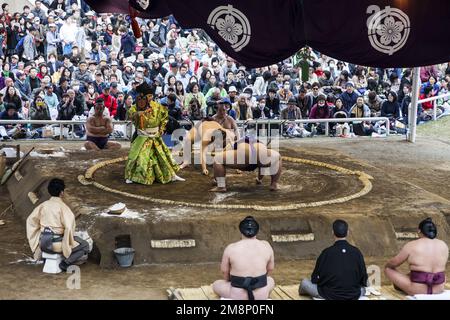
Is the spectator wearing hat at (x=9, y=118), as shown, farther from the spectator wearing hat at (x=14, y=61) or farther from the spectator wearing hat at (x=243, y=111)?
the spectator wearing hat at (x=243, y=111)

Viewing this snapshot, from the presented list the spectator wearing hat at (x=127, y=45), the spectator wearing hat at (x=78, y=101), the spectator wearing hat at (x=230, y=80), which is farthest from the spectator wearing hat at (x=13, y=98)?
the spectator wearing hat at (x=230, y=80)

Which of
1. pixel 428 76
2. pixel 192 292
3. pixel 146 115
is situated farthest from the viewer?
pixel 428 76

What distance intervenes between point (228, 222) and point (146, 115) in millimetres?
1641

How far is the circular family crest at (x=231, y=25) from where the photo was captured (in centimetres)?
806

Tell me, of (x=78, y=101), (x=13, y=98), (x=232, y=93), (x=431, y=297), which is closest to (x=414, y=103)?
(x=232, y=93)

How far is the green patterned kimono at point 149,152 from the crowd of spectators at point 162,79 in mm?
2587

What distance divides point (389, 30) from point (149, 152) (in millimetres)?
2829

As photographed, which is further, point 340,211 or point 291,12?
point 291,12

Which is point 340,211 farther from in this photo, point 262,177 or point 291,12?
point 291,12

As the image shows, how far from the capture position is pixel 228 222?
6320 millimetres

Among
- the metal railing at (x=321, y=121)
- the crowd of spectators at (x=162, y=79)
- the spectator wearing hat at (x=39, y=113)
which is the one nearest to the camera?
the spectator wearing hat at (x=39, y=113)

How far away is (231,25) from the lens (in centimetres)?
805

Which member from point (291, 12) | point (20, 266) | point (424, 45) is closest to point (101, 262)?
point (20, 266)

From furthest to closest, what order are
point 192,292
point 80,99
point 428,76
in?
1. point 428,76
2. point 80,99
3. point 192,292
